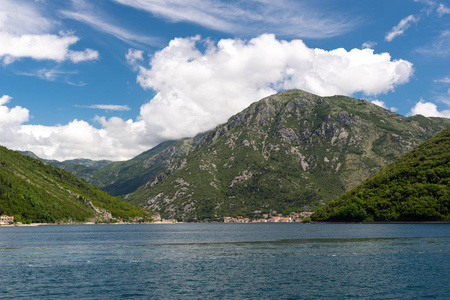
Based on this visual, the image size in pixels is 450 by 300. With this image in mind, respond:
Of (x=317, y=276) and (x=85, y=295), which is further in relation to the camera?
(x=317, y=276)

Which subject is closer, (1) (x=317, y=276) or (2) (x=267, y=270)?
(1) (x=317, y=276)

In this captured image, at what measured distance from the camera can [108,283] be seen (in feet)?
208

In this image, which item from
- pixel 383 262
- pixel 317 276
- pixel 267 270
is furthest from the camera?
pixel 383 262

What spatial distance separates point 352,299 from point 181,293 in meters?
24.5

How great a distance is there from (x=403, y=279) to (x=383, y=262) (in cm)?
2012

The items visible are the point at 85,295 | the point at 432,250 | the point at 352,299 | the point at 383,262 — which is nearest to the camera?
the point at 352,299

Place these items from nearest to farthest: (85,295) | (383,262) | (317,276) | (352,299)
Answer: (352,299) → (85,295) → (317,276) → (383,262)

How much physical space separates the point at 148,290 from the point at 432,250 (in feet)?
272

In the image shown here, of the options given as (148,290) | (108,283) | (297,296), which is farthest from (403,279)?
(108,283)

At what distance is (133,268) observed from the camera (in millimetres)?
80000

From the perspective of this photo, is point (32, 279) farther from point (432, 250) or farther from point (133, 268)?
point (432, 250)

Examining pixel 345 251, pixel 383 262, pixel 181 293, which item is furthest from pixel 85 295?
pixel 345 251

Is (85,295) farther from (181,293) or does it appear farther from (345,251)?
(345,251)

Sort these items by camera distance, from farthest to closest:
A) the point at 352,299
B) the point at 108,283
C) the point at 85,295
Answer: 1. the point at 108,283
2. the point at 85,295
3. the point at 352,299
